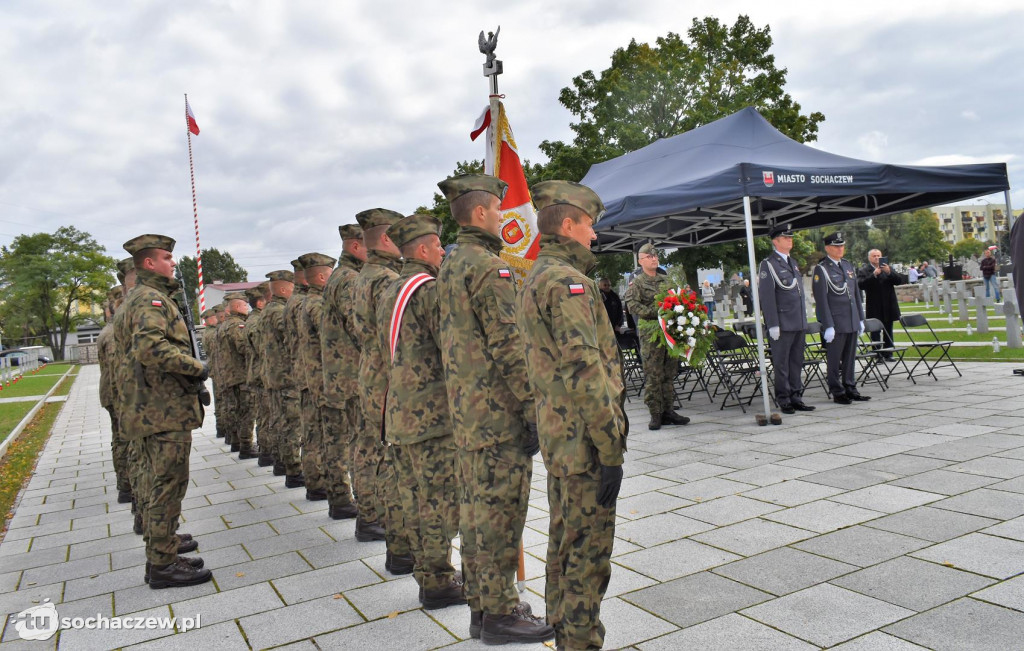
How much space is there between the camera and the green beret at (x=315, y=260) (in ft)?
20.4

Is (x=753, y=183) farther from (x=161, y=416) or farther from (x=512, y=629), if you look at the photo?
(x=161, y=416)

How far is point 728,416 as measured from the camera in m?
8.91

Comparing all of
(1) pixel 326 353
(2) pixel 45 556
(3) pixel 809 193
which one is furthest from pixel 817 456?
(2) pixel 45 556

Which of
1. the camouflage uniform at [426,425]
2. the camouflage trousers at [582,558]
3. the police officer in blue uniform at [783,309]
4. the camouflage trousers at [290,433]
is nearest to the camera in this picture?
the camouflage trousers at [582,558]

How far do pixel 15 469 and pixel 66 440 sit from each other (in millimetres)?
3019

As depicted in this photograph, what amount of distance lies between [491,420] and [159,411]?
2539 millimetres

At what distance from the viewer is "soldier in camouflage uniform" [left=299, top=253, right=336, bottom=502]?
5.86 metres

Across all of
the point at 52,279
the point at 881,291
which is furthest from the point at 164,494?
the point at 52,279

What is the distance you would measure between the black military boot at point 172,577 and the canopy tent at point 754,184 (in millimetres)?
6082

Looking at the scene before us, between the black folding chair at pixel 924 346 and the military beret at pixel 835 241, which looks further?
the black folding chair at pixel 924 346

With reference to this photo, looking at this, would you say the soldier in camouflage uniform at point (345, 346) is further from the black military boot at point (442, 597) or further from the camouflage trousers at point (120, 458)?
the camouflage trousers at point (120, 458)

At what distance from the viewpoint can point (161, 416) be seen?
451 cm

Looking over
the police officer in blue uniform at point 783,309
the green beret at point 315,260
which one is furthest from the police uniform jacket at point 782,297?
the green beret at point 315,260

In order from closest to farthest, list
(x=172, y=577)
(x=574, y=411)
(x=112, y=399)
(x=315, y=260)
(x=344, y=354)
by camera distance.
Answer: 1. (x=574, y=411)
2. (x=172, y=577)
3. (x=344, y=354)
4. (x=315, y=260)
5. (x=112, y=399)
